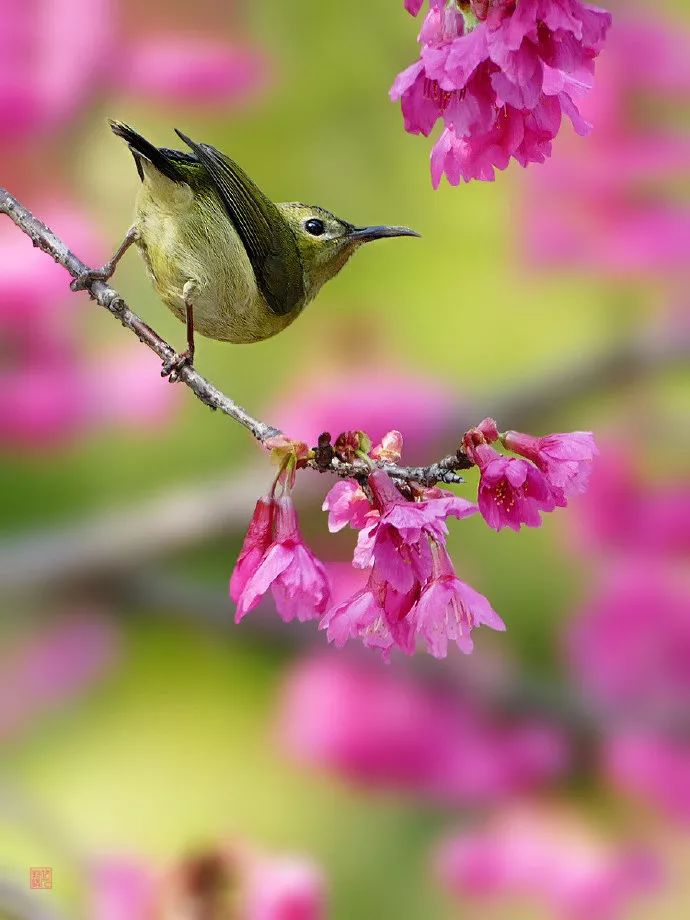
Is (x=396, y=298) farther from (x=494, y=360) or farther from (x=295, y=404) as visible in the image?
(x=295, y=404)

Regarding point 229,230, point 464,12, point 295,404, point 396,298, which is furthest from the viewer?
point 396,298

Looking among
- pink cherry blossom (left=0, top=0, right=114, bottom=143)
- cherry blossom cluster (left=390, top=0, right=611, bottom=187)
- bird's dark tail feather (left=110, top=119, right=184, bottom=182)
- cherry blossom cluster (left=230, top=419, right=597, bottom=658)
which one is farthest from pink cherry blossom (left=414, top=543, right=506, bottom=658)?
pink cherry blossom (left=0, top=0, right=114, bottom=143)

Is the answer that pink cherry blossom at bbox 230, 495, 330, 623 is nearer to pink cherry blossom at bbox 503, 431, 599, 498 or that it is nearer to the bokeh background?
pink cherry blossom at bbox 503, 431, 599, 498

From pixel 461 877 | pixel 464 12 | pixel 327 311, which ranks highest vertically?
pixel 327 311

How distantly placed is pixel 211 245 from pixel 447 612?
0.72ft

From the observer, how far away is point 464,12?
0.31 m

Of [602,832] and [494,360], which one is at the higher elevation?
[494,360]

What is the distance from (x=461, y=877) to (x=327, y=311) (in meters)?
0.69

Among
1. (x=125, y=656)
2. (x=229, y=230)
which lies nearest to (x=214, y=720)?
(x=125, y=656)

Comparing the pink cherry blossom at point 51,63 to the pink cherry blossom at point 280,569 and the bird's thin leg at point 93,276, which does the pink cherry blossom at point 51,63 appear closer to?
the bird's thin leg at point 93,276

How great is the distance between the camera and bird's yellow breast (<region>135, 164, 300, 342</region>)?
0.49 meters

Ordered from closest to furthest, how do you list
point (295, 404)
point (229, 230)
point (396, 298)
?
point (229, 230), point (295, 404), point (396, 298)

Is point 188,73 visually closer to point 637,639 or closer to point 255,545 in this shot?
point 637,639

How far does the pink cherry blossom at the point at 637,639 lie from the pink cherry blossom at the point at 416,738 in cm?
9
